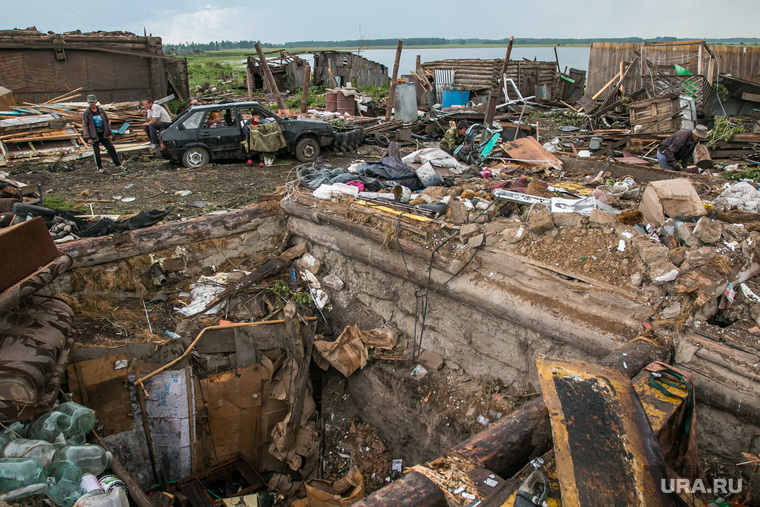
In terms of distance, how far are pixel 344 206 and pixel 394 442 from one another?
3237 mm

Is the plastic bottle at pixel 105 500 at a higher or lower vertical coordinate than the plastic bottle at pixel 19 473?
lower

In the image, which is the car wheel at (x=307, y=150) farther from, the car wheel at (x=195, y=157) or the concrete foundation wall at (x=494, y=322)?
the concrete foundation wall at (x=494, y=322)

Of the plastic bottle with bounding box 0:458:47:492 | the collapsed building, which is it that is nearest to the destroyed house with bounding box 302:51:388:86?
the collapsed building

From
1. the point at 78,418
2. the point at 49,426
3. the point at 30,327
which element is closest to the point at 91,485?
the point at 49,426

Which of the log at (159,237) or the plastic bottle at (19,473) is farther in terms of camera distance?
the log at (159,237)

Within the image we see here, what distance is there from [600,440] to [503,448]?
28.4 inches

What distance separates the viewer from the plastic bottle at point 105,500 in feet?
10.8

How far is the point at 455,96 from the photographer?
53.9 ft

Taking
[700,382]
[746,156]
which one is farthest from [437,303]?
[746,156]

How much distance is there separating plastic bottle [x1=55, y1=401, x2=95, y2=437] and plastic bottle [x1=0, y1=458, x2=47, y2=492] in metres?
0.68

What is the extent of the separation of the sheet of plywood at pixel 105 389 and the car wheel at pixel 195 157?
21.1 ft

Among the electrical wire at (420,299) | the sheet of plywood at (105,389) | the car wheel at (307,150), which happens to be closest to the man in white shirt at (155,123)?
the car wheel at (307,150)

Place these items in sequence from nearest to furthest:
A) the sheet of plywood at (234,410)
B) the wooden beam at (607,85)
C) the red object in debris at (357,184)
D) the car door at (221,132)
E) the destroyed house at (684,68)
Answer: the sheet of plywood at (234,410)
the red object in debris at (357,184)
the car door at (221,132)
the destroyed house at (684,68)
the wooden beam at (607,85)

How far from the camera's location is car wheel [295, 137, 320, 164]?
37.1ft
